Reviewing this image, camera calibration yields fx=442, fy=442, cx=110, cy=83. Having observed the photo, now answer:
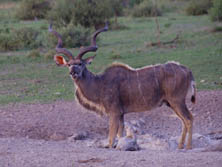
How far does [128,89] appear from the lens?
6.70 m

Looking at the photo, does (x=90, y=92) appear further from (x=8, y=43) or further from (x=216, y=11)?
(x=216, y=11)

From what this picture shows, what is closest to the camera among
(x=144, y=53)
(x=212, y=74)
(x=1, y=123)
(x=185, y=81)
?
(x=185, y=81)

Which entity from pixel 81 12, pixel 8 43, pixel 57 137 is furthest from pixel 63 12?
pixel 57 137

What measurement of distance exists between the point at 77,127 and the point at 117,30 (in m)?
13.5

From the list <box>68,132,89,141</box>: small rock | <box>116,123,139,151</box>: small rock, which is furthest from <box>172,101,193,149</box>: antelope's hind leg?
<box>68,132,89,141</box>: small rock

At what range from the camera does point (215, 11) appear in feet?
69.3

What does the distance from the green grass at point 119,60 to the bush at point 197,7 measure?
792 cm

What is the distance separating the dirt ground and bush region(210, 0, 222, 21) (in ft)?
41.9

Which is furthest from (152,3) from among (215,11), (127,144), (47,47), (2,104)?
(127,144)

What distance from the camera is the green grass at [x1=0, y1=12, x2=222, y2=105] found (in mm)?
9773

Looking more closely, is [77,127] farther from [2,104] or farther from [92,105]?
[2,104]

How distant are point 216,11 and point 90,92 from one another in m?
15.7

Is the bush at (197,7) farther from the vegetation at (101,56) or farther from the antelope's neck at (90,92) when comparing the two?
the antelope's neck at (90,92)

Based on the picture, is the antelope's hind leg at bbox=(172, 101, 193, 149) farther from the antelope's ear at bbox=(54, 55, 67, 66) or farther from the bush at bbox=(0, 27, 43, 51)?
the bush at bbox=(0, 27, 43, 51)
